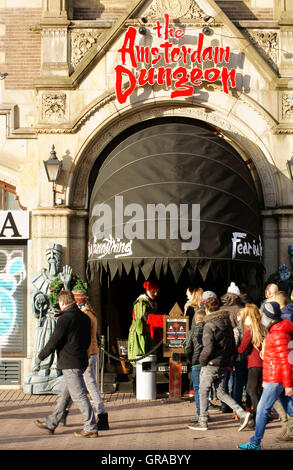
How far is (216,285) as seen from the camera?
54.6 feet

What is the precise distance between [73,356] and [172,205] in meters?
4.12

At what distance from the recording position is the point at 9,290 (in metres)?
16.2

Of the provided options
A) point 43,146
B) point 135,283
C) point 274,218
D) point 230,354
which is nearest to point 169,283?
point 135,283

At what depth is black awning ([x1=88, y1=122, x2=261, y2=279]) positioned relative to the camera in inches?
559

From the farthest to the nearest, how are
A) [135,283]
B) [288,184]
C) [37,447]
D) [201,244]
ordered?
[135,283] → [288,184] → [201,244] → [37,447]

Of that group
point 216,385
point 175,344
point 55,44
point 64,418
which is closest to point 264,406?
point 216,385

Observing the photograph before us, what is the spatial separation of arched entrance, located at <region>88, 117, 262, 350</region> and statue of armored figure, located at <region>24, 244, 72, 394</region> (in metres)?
0.69

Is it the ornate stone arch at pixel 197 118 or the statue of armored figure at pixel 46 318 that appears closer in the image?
the statue of armored figure at pixel 46 318

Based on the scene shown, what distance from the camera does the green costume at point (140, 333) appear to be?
14.6m

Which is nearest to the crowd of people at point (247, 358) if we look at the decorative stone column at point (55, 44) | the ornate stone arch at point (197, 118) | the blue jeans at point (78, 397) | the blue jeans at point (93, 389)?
the blue jeans at point (93, 389)

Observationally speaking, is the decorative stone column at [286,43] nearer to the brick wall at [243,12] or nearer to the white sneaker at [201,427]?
the brick wall at [243,12]

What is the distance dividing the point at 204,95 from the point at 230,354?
235 inches

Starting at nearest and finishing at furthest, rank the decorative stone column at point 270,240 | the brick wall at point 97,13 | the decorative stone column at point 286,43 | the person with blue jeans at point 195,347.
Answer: the person with blue jeans at point 195,347 < the decorative stone column at point 270,240 < the decorative stone column at point 286,43 < the brick wall at point 97,13
